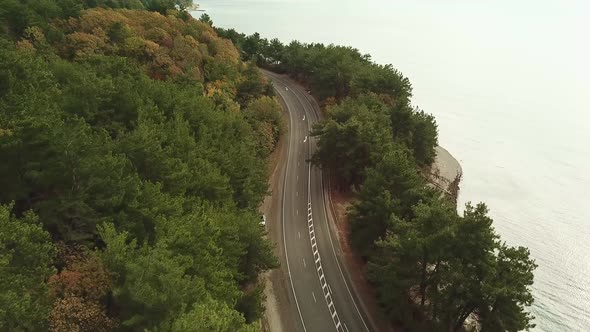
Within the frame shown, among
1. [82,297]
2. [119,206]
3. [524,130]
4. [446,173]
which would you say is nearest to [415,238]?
[119,206]

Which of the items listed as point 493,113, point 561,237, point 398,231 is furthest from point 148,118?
point 493,113

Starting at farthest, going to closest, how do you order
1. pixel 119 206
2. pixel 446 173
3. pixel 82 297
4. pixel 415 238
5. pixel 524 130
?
pixel 524 130, pixel 446 173, pixel 415 238, pixel 119 206, pixel 82 297

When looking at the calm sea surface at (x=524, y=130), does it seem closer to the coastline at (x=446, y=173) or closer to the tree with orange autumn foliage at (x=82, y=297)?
the coastline at (x=446, y=173)

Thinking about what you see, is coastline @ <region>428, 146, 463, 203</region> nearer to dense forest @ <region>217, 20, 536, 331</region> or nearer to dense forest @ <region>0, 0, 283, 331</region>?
dense forest @ <region>217, 20, 536, 331</region>

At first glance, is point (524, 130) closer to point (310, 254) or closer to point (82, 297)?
point (310, 254)

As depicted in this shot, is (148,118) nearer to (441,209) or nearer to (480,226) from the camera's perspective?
(441,209)

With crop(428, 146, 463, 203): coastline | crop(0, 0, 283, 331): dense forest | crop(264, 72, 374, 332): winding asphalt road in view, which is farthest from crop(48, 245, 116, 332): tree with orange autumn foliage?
crop(428, 146, 463, 203): coastline
